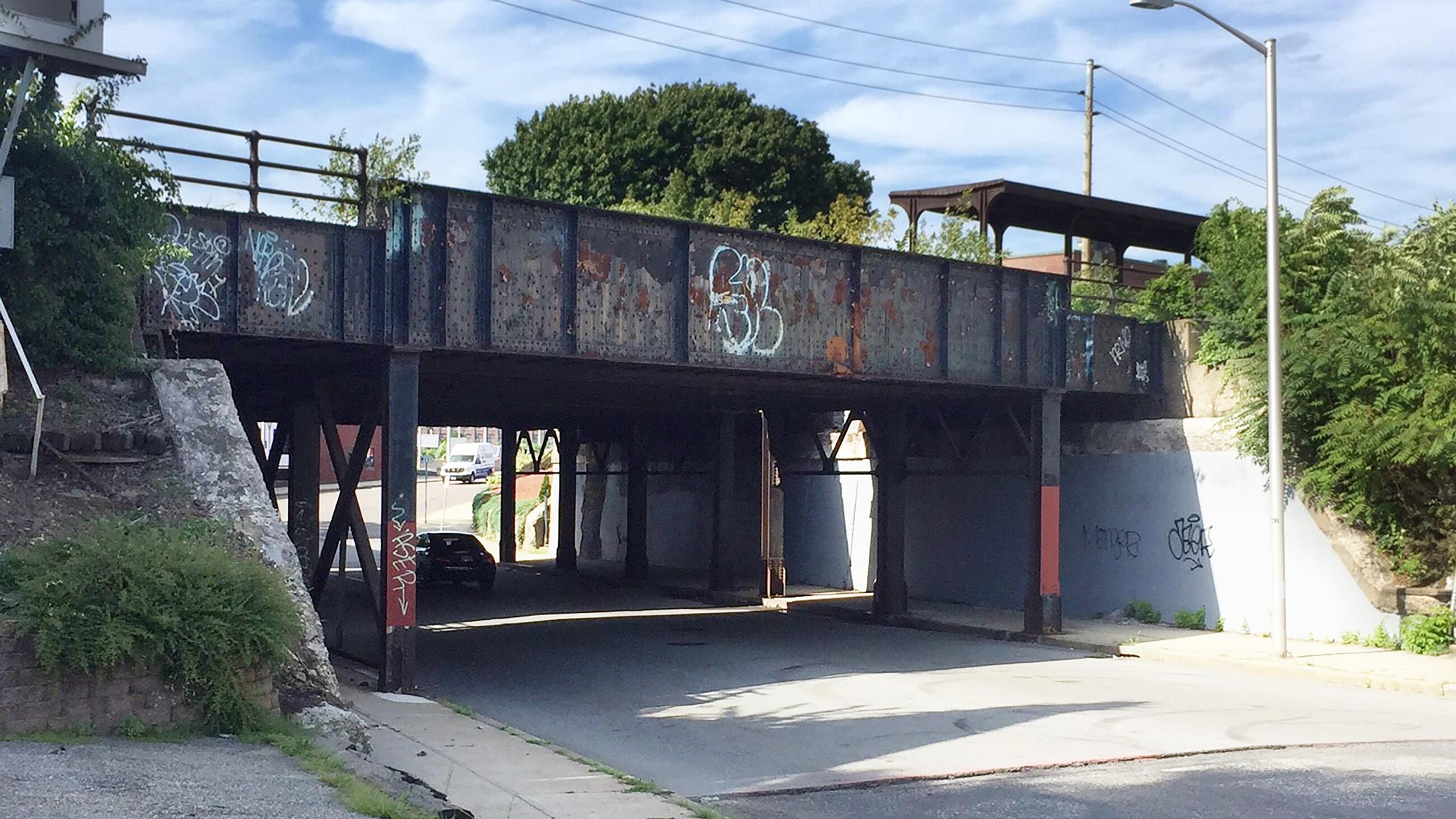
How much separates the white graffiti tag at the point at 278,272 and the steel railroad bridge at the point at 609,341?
0.07 ft

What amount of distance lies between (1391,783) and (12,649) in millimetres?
10180

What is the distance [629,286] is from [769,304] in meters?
2.45

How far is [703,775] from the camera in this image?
37.4ft

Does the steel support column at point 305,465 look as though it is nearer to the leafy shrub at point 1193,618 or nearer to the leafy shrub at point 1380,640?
the leafy shrub at point 1193,618

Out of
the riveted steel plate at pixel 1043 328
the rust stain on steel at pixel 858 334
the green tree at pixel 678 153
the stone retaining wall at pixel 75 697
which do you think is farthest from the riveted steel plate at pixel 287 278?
the green tree at pixel 678 153

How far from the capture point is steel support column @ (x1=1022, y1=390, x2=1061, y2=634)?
75.6ft

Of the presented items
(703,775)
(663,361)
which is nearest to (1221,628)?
(663,361)

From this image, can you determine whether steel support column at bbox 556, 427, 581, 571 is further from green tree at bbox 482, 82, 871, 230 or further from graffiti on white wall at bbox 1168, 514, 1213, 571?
graffiti on white wall at bbox 1168, 514, 1213, 571

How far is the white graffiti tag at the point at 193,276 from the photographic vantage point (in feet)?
49.4

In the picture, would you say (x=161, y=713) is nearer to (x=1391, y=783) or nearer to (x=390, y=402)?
(x=390, y=402)

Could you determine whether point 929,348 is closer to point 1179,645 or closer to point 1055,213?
point 1179,645

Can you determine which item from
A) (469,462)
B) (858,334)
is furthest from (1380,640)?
(469,462)

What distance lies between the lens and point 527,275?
17266mm

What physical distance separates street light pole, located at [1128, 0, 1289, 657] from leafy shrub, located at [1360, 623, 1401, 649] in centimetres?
188
